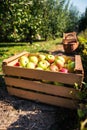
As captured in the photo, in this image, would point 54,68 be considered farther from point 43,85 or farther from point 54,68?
point 43,85

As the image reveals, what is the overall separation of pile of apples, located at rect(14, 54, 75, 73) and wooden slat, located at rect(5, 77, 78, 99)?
0.30 metres

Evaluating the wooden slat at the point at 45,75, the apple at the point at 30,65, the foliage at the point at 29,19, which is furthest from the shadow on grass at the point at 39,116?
the foliage at the point at 29,19

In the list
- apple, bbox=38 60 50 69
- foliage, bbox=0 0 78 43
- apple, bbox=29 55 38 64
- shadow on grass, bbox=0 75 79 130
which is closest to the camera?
shadow on grass, bbox=0 75 79 130

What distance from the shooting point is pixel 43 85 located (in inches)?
163

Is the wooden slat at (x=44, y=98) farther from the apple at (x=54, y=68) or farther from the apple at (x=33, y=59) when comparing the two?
the apple at (x=33, y=59)

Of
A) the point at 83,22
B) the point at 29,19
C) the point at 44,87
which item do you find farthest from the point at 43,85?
Result: the point at 83,22

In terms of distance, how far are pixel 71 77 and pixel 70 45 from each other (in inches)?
259

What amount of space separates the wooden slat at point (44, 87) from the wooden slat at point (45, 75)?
0.11 m

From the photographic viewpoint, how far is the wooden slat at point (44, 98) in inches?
160

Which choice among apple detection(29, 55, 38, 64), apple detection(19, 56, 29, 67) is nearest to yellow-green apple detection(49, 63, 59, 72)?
apple detection(29, 55, 38, 64)

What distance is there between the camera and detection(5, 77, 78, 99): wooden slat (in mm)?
3962

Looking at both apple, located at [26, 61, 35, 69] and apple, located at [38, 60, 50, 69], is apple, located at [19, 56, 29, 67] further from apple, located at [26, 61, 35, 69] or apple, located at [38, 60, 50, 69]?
apple, located at [38, 60, 50, 69]

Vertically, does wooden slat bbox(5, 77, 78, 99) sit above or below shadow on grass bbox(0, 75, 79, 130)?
above

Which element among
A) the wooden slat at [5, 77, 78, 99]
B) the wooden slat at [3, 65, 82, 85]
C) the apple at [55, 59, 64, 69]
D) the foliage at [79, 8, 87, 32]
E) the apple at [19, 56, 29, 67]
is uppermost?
the apple at [19, 56, 29, 67]
